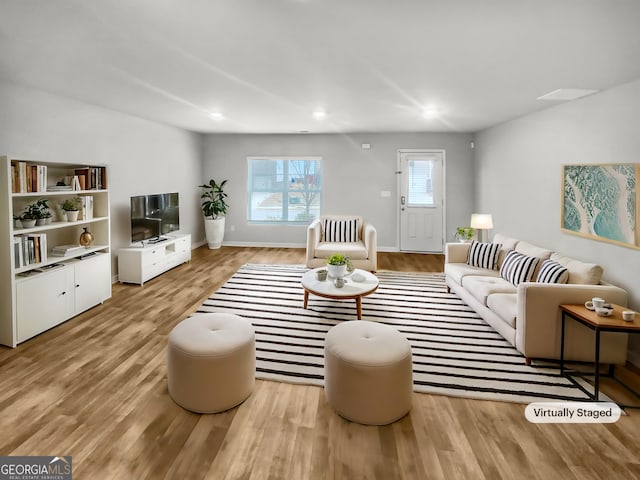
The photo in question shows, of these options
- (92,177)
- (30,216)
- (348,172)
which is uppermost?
(348,172)

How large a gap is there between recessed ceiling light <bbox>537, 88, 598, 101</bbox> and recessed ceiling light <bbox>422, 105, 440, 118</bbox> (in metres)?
1.20

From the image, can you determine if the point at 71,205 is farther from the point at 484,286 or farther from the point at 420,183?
the point at 420,183

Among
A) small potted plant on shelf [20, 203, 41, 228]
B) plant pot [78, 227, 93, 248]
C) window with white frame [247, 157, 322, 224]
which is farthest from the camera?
window with white frame [247, 157, 322, 224]

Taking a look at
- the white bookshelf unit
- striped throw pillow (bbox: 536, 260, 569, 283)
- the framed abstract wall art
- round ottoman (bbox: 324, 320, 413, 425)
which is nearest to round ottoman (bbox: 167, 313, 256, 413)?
round ottoman (bbox: 324, 320, 413, 425)

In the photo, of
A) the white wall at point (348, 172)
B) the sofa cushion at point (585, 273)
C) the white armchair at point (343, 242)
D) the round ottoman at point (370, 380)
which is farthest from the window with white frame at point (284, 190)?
the round ottoman at point (370, 380)

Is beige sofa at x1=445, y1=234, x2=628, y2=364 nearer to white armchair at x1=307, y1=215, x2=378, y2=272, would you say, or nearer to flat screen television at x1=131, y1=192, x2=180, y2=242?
white armchair at x1=307, y1=215, x2=378, y2=272

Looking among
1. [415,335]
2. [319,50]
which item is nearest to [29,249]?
[319,50]

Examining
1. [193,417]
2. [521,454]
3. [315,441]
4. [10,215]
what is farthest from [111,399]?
[521,454]

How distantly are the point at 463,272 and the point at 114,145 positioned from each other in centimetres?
481

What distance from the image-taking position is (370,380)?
7.10ft

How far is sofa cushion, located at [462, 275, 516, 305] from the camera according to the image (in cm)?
365

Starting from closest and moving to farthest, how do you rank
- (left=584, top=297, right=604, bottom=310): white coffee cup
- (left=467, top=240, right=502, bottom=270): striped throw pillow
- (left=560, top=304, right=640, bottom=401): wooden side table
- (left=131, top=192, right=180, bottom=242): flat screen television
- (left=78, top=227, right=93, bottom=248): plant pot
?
(left=560, top=304, right=640, bottom=401): wooden side table
(left=584, top=297, right=604, bottom=310): white coffee cup
(left=78, top=227, right=93, bottom=248): plant pot
(left=467, top=240, right=502, bottom=270): striped throw pillow
(left=131, top=192, right=180, bottom=242): flat screen television

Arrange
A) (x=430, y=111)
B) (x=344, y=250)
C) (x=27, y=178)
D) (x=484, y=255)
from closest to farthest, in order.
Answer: (x=27, y=178) → (x=484, y=255) → (x=430, y=111) → (x=344, y=250)

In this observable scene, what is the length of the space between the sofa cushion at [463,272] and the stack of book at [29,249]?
4.38m
